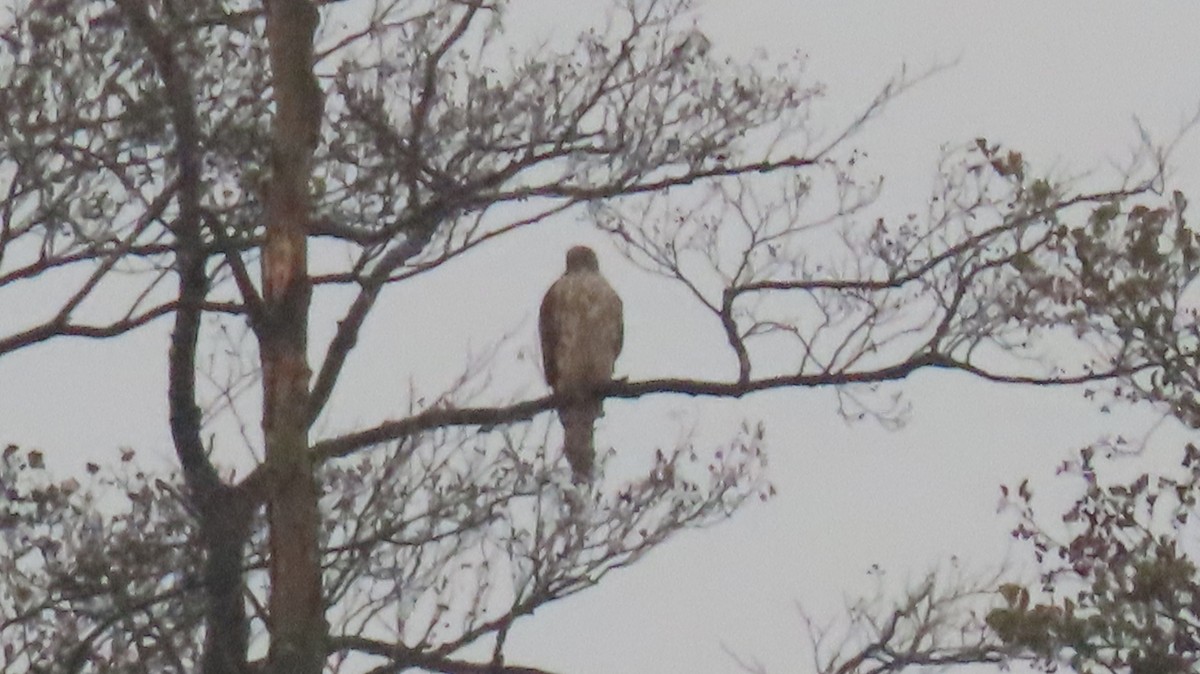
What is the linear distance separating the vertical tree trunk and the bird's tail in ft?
3.26

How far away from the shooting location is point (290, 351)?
8.47 metres

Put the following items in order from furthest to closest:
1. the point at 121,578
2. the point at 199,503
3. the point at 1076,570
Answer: the point at 1076,570
the point at 199,503
the point at 121,578

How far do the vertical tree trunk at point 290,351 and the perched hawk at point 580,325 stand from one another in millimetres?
2322

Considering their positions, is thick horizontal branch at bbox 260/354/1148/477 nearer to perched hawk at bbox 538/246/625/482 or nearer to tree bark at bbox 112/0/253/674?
tree bark at bbox 112/0/253/674

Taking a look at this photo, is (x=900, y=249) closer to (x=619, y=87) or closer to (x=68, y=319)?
(x=619, y=87)

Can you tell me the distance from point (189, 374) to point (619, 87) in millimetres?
1896

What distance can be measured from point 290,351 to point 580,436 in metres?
1.33

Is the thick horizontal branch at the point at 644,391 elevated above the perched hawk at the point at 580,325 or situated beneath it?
situated beneath

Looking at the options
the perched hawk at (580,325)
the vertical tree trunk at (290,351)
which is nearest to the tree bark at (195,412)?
the vertical tree trunk at (290,351)

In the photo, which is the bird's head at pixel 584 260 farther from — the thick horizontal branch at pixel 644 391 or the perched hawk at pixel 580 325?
the thick horizontal branch at pixel 644 391

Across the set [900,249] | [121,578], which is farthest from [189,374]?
[900,249]

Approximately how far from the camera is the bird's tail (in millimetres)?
8836

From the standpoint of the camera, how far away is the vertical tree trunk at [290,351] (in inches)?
323

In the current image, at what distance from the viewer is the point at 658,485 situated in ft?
28.9
